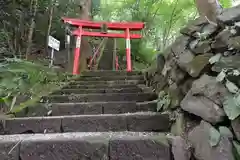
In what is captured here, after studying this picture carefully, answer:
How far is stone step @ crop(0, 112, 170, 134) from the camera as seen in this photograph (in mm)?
2145

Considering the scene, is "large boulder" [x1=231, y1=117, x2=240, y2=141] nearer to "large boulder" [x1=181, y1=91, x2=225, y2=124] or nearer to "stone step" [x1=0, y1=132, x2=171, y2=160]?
"large boulder" [x1=181, y1=91, x2=225, y2=124]

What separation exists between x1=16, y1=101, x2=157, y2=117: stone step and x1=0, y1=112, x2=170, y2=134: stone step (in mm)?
410

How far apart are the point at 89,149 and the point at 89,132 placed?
44 cm

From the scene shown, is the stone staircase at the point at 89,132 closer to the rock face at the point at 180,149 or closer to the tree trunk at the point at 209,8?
the rock face at the point at 180,149

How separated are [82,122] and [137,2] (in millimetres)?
8633

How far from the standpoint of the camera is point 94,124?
7.16ft

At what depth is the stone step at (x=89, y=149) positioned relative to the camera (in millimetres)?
1619

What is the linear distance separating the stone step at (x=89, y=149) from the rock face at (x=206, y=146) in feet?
0.61

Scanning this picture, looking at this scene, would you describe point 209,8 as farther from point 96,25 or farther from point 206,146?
point 96,25

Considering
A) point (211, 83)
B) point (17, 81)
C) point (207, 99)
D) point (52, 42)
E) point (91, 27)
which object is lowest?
point (207, 99)

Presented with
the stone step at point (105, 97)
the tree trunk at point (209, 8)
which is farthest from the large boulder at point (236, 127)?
the stone step at point (105, 97)

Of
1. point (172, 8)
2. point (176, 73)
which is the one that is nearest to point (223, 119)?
point (176, 73)

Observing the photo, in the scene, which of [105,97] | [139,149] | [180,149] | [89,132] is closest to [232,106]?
[180,149]

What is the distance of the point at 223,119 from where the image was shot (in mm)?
1450
